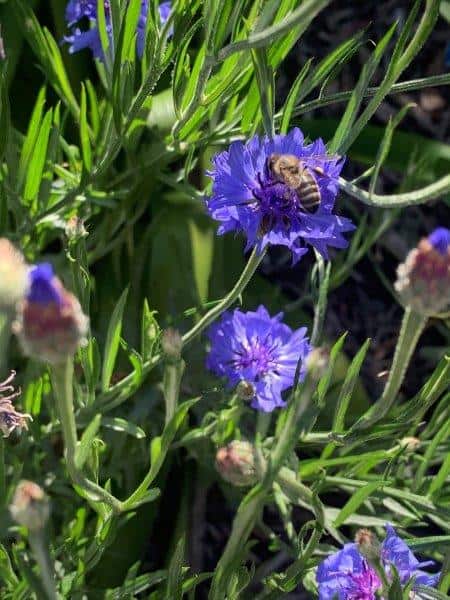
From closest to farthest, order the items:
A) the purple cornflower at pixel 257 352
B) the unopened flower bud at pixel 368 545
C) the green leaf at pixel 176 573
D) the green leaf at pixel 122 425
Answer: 1. the unopened flower bud at pixel 368 545
2. the green leaf at pixel 176 573
3. the green leaf at pixel 122 425
4. the purple cornflower at pixel 257 352

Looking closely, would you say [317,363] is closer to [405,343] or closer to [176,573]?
[405,343]

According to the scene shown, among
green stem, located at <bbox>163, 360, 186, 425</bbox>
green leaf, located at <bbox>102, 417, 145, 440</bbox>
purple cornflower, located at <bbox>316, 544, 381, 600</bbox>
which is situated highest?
green stem, located at <bbox>163, 360, 186, 425</bbox>

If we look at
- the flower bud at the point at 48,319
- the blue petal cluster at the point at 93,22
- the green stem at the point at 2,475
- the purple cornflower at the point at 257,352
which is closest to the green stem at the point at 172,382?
the flower bud at the point at 48,319

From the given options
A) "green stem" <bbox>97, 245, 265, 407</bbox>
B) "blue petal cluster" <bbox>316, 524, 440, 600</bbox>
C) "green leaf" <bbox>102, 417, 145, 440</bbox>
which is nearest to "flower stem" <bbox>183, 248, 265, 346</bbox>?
"green stem" <bbox>97, 245, 265, 407</bbox>

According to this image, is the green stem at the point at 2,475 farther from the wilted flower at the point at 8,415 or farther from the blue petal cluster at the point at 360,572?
the blue petal cluster at the point at 360,572

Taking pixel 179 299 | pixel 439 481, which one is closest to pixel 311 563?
pixel 439 481

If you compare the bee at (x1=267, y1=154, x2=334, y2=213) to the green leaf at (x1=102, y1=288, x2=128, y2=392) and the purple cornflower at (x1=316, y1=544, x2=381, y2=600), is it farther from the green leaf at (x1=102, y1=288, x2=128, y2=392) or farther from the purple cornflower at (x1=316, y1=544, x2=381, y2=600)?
the purple cornflower at (x1=316, y1=544, x2=381, y2=600)
